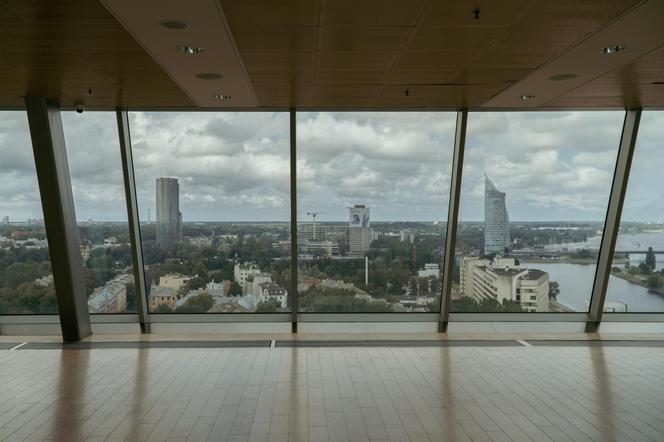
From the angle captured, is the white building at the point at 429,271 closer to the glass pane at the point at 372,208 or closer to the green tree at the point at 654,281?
the glass pane at the point at 372,208

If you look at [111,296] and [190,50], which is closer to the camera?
[190,50]

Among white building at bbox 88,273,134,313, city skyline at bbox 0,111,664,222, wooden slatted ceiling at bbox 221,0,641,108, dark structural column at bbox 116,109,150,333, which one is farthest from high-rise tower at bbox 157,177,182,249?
wooden slatted ceiling at bbox 221,0,641,108

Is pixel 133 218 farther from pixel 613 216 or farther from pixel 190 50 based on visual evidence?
pixel 613 216

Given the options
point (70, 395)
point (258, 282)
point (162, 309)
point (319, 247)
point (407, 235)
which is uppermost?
point (407, 235)

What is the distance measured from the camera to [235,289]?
9023 millimetres

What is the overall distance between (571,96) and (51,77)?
6277 mm

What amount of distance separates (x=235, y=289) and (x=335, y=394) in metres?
3.66

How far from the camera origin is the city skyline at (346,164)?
850 centimetres

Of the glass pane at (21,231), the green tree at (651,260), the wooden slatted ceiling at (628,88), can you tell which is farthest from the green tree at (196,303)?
the green tree at (651,260)

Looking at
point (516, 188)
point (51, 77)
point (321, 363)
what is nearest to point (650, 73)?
point (516, 188)

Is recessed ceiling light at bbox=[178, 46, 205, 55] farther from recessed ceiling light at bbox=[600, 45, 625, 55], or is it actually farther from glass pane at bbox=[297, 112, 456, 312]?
recessed ceiling light at bbox=[600, 45, 625, 55]

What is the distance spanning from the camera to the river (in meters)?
9.05

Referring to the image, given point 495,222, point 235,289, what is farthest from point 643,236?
point 235,289

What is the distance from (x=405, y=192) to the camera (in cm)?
889
